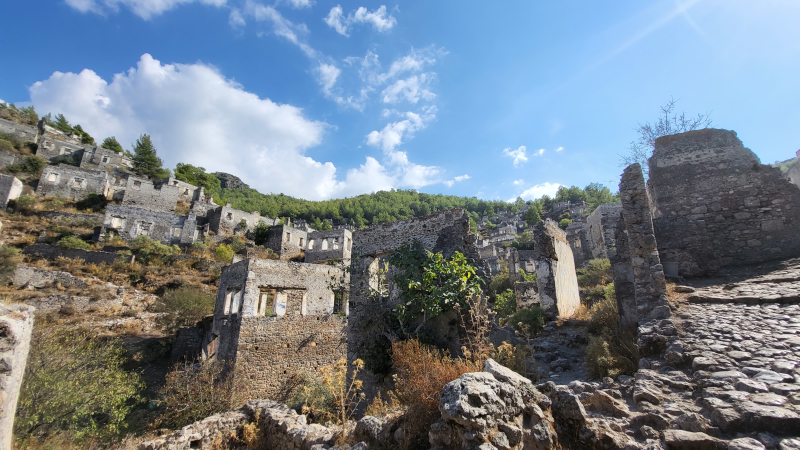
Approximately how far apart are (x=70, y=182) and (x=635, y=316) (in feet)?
189

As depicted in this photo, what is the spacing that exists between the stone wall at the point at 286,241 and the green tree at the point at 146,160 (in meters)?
26.3

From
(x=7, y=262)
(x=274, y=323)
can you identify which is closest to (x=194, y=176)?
(x=7, y=262)

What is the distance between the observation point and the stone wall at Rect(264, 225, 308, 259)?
4328 centimetres

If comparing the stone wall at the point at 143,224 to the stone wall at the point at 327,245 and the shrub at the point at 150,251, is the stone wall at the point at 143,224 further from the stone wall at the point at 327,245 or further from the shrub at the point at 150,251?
the stone wall at the point at 327,245

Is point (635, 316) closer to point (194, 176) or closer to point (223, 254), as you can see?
point (223, 254)

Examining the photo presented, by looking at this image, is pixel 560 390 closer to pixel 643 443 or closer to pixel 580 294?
pixel 643 443

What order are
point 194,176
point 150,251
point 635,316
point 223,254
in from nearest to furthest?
point 635,316, point 150,251, point 223,254, point 194,176

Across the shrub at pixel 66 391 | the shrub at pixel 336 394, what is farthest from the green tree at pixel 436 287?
the shrub at pixel 66 391

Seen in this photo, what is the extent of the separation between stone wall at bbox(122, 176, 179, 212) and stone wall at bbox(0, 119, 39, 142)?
26.8 metres

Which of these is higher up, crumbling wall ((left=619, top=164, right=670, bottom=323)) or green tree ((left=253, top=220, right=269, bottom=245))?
green tree ((left=253, top=220, right=269, bottom=245))

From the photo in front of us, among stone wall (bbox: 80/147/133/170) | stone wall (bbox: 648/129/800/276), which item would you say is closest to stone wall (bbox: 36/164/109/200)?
stone wall (bbox: 80/147/133/170)

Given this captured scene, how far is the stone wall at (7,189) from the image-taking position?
1363 inches

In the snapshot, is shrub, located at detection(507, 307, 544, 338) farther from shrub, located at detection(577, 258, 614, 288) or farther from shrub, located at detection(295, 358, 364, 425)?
shrub, located at detection(577, 258, 614, 288)

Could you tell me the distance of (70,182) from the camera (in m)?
41.3
